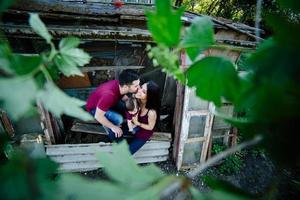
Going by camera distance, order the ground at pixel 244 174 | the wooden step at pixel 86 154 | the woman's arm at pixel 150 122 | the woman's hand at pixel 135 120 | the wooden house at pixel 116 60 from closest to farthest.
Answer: the wooden house at pixel 116 60, the woman's arm at pixel 150 122, the woman's hand at pixel 135 120, the wooden step at pixel 86 154, the ground at pixel 244 174

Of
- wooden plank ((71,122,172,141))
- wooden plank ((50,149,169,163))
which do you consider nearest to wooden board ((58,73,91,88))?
wooden plank ((71,122,172,141))

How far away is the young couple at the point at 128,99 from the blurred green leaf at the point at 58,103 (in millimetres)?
3876

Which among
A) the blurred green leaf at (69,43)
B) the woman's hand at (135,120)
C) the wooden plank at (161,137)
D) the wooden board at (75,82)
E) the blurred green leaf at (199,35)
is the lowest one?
the wooden plank at (161,137)

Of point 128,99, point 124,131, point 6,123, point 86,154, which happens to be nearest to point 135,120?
point 128,99

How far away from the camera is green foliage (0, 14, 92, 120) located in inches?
18.6

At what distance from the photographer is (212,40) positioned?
2.44ft

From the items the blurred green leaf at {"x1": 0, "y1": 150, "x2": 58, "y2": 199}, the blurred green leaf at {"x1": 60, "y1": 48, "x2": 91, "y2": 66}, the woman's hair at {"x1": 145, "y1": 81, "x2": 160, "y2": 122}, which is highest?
the blurred green leaf at {"x1": 60, "y1": 48, "x2": 91, "y2": 66}

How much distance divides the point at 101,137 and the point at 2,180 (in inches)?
233

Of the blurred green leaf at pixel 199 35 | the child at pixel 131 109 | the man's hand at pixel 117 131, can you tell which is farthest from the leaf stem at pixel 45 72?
the man's hand at pixel 117 131

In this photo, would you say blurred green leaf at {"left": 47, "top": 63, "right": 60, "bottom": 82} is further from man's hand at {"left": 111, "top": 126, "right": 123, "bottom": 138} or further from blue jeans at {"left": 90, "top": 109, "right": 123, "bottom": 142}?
blue jeans at {"left": 90, "top": 109, "right": 123, "bottom": 142}

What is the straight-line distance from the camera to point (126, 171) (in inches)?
23.4

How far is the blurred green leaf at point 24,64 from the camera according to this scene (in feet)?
1.72

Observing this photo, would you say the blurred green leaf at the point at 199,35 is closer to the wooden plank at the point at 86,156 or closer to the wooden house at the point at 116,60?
the wooden house at the point at 116,60

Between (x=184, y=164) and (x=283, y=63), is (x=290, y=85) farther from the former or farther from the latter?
(x=184, y=164)
